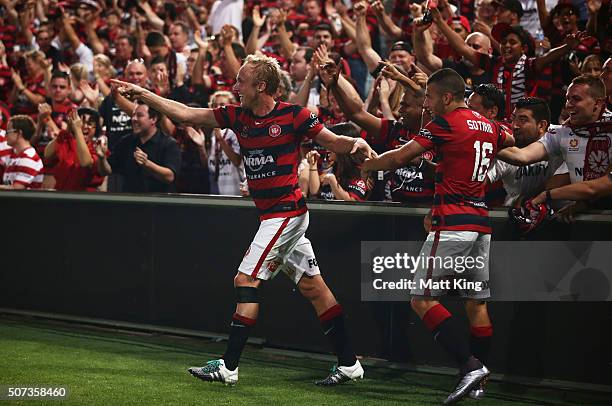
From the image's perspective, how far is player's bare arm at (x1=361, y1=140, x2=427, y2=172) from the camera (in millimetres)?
6832

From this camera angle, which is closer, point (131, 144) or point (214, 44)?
point (131, 144)

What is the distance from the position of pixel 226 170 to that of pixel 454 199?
4.36 m

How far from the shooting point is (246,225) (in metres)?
9.22

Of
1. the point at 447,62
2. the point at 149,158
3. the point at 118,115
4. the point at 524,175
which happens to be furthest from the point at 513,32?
the point at 118,115

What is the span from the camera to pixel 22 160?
12062 millimetres

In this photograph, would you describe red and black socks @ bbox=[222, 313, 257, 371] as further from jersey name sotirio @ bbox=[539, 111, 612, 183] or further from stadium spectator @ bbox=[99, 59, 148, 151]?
stadium spectator @ bbox=[99, 59, 148, 151]

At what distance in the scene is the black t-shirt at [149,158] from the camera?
10461 millimetres

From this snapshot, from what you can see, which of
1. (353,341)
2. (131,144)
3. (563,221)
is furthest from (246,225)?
(563,221)

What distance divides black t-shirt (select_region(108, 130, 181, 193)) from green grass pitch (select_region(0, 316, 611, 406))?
6.26ft

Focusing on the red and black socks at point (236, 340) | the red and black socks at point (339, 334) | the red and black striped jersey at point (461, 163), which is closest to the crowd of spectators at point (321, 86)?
the red and black striped jersey at point (461, 163)

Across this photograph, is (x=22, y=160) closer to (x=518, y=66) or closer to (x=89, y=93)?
(x=89, y=93)

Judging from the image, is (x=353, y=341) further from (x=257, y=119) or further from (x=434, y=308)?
(x=257, y=119)

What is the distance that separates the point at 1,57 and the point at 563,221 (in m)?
11.2

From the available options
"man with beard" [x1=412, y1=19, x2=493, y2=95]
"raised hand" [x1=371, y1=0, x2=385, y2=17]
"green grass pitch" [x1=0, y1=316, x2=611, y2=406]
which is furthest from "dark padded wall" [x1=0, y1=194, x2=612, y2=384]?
"raised hand" [x1=371, y1=0, x2=385, y2=17]
